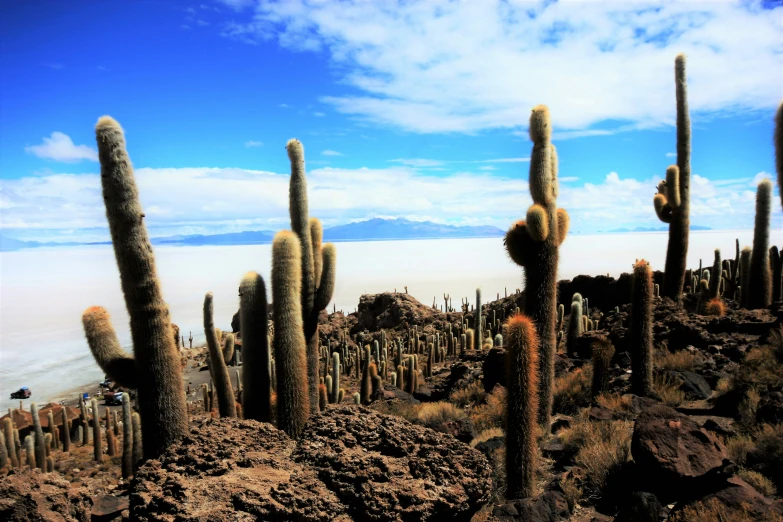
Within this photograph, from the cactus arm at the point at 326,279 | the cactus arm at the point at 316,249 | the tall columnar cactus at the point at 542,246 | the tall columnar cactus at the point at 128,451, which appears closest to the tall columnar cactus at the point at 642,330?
the tall columnar cactus at the point at 542,246

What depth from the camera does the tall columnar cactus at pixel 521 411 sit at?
6.77 meters

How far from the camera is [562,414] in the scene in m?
10.2

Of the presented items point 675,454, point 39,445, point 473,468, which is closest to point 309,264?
point 473,468

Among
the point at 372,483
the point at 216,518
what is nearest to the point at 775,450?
the point at 372,483

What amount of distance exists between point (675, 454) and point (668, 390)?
4087 millimetres

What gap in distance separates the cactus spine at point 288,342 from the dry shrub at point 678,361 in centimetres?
714

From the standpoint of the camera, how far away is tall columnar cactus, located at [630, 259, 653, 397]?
Result: 384 inches

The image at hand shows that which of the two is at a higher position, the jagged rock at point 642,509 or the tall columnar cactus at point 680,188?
the tall columnar cactus at point 680,188

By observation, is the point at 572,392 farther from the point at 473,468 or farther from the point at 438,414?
the point at 473,468

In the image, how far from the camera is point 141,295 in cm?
702

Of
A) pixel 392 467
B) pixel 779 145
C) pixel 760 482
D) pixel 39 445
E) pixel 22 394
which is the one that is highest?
pixel 779 145

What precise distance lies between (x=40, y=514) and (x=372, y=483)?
306 cm

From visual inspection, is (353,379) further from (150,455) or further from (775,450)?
(775,450)

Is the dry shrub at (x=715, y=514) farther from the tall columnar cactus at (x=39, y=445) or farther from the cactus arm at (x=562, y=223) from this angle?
the tall columnar cactus at (x=39, y=445)
